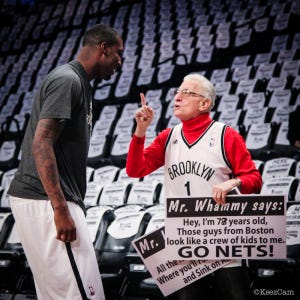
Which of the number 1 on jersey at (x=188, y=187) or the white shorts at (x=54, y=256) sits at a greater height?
the number 1 on jersey at (x=188, y=187)

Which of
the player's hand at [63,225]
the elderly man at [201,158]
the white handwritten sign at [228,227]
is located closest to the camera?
the player's hand at [63,225]

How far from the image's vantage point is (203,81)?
213 centimetres

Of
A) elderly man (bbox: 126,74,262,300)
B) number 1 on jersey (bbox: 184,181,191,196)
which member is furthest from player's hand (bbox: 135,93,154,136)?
number 1 on jersey (bbox: 184,181,191,196)

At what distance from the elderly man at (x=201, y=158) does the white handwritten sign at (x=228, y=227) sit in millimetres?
71

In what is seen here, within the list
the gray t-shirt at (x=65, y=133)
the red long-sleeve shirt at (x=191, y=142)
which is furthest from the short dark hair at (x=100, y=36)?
the red long-sleeve shirt at (x=191, y=142)

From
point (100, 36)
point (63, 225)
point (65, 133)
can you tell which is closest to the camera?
point (63, 225)

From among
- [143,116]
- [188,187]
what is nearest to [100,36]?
[143,116]

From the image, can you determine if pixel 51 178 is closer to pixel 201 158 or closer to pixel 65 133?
pixel 65 133

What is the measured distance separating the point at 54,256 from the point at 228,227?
2.03 ft

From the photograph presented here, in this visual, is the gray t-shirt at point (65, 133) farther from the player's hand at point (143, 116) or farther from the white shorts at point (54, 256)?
the player's hand at point (143, 116)

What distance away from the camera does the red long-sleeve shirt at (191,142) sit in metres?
1.96

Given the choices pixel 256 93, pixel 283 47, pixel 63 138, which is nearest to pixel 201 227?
pixel 63 138

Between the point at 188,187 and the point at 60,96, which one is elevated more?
the point at 60,96

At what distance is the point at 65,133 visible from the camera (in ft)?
5.95
